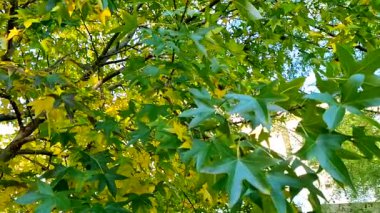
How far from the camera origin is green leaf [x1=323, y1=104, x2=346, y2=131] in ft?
2.51

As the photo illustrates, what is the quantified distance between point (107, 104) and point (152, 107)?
55cm

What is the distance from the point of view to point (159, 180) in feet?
5.24

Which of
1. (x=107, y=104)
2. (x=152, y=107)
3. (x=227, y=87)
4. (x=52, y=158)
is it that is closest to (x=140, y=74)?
(x=152, y=107)

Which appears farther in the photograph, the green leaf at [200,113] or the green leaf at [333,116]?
the green leaf at [200,113]

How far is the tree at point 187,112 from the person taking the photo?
2.77 feet

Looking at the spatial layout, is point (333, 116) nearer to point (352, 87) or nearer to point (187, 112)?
point (352, 87)

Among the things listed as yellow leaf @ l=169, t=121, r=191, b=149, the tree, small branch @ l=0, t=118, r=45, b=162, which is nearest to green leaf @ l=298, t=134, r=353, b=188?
the tree

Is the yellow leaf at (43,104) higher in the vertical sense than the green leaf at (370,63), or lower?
lower

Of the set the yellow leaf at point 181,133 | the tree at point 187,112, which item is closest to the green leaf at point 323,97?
the tree at point 187,112

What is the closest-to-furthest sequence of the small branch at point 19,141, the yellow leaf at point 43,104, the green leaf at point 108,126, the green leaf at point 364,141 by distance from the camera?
the green leaf at point 364,141, the yellow leaf at point 43,104, the green leaf at point 108,126, the small branch at point 19,141

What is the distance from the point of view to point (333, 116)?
0.78 metres

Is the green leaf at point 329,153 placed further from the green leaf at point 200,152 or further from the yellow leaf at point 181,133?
the yellow leaf at point 181,133

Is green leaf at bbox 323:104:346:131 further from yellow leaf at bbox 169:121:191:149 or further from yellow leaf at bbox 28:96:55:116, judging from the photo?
yellow leaf at bbox 28:96:55:116

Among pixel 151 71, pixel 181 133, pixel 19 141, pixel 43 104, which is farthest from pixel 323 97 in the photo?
pixel 19 141
